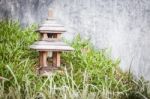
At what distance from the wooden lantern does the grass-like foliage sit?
16 centimetres

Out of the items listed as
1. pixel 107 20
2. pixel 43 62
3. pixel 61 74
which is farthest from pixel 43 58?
pixel 107 20

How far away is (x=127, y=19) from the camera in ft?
22.7

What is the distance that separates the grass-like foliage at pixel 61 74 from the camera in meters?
5.50

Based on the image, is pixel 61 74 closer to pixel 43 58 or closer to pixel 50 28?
pixel 43 58

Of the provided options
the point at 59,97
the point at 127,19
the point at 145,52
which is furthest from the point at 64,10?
the point at 59,97

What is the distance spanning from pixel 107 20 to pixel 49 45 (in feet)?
4.50

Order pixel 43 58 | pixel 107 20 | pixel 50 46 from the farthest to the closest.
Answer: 1. pixel 107 20
2. pixel 43 58
3. pixel 50 46

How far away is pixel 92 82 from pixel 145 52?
1.15 metres

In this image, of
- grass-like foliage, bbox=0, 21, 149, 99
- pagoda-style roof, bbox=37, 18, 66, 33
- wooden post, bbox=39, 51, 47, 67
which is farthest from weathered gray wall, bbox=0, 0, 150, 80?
wooden post, bbox=39, 51, 47, 67

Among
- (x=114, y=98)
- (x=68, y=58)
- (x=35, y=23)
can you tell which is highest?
(x=35, y=23)

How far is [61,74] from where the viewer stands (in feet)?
19.9

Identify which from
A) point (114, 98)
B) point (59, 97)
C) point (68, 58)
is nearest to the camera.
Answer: point (59, 97)

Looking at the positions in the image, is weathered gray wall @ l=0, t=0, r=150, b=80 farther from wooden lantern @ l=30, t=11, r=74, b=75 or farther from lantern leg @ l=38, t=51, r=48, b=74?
lantern leg @ l=38, t=51, r=48, b=74

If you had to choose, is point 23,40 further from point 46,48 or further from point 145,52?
point 145,52
